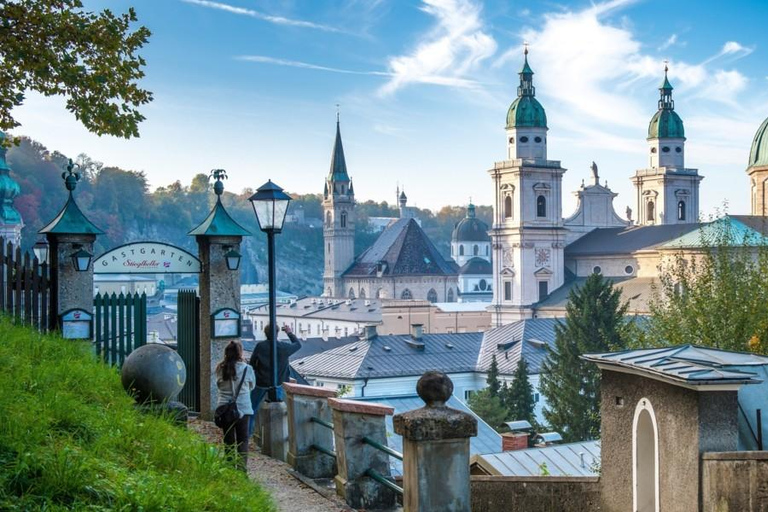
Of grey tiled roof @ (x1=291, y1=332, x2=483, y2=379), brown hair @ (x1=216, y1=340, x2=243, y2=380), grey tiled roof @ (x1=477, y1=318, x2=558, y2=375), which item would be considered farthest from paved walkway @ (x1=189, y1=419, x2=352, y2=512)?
grey tiled roof @ (x1=477, y1=318, x2=558, y2=375)

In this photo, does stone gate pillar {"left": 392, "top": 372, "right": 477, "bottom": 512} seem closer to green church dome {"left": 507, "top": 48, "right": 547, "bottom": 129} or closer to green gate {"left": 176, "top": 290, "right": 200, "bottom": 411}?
green gate {"left": 176, "top": 290, "right": 200, "bottom": 411}

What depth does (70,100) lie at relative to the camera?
389 inches

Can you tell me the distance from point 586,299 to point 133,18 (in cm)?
4785

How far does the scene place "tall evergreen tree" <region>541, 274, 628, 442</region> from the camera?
47.1m

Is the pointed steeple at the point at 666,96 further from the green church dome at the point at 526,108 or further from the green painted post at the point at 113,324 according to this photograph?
the green painted post at the point at 113,324

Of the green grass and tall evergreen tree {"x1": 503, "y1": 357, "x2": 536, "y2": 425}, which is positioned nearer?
the green grass

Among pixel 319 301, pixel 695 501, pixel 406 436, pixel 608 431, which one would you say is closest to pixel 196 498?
pixel 406 436

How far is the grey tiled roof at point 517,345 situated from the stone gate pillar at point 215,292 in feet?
142

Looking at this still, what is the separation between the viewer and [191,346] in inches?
502

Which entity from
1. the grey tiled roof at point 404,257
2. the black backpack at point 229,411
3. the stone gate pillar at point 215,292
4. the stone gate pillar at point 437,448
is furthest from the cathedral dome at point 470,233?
the stone gate pillar at point 437,448

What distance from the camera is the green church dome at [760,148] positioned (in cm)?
7056

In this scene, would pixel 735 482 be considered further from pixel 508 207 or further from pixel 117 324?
pixel 508 207

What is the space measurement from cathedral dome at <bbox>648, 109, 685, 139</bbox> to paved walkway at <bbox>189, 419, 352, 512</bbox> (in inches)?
3334

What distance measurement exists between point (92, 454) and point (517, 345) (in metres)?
53.2
